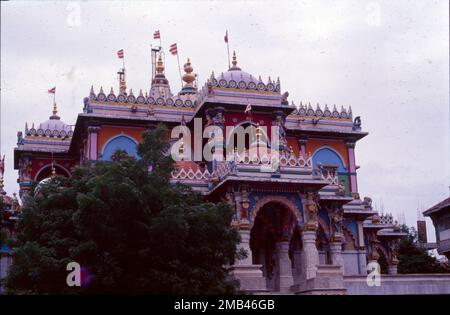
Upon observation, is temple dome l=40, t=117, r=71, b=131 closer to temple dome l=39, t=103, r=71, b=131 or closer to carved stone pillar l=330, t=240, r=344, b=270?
temple dome l=39, t=103, r=71, b=131

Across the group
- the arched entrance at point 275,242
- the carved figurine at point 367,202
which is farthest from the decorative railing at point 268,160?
the carved figurine at point 367,202

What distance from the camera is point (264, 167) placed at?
84.8 ft

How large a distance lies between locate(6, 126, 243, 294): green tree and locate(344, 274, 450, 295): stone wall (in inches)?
263

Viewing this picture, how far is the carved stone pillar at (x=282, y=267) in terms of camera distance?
90.0 feet

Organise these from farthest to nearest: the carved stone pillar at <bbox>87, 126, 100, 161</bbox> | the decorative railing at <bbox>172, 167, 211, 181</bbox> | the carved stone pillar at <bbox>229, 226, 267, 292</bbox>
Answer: the carved stone pillar at <bbox>87, 126, 100, 161</bbox> < the decorative railing at <bbox>172, 167, 211, 181</bbox> < the carved stone pillar at <bbox>229, 226, 267, 292</bbox>

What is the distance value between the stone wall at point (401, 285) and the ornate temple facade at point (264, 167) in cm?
100

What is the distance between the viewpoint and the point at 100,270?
17312mm

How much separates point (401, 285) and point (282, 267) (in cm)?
520

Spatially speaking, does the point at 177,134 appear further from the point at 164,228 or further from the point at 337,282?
the point at 164,228

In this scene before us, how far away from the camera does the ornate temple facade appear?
25.6m

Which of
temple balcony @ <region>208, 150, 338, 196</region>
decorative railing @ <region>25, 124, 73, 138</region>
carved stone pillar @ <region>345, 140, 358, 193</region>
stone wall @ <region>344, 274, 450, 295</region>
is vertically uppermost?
decorative railing @ <region>25, 124, 73, 138</region>

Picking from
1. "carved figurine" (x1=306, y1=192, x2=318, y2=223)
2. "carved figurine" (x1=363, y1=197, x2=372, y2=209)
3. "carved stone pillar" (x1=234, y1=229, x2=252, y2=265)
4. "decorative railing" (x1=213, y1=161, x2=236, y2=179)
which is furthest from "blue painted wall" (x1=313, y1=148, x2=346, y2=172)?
"carved stone pillar" (x1=234, y1=229, x2=252, y2=265)

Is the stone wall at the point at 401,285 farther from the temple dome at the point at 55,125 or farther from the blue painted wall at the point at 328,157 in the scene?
the temple dome at the point at 55,125

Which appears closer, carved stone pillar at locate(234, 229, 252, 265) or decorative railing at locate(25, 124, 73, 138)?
carved stone pillar at locate(234, 229, 252, 265)
